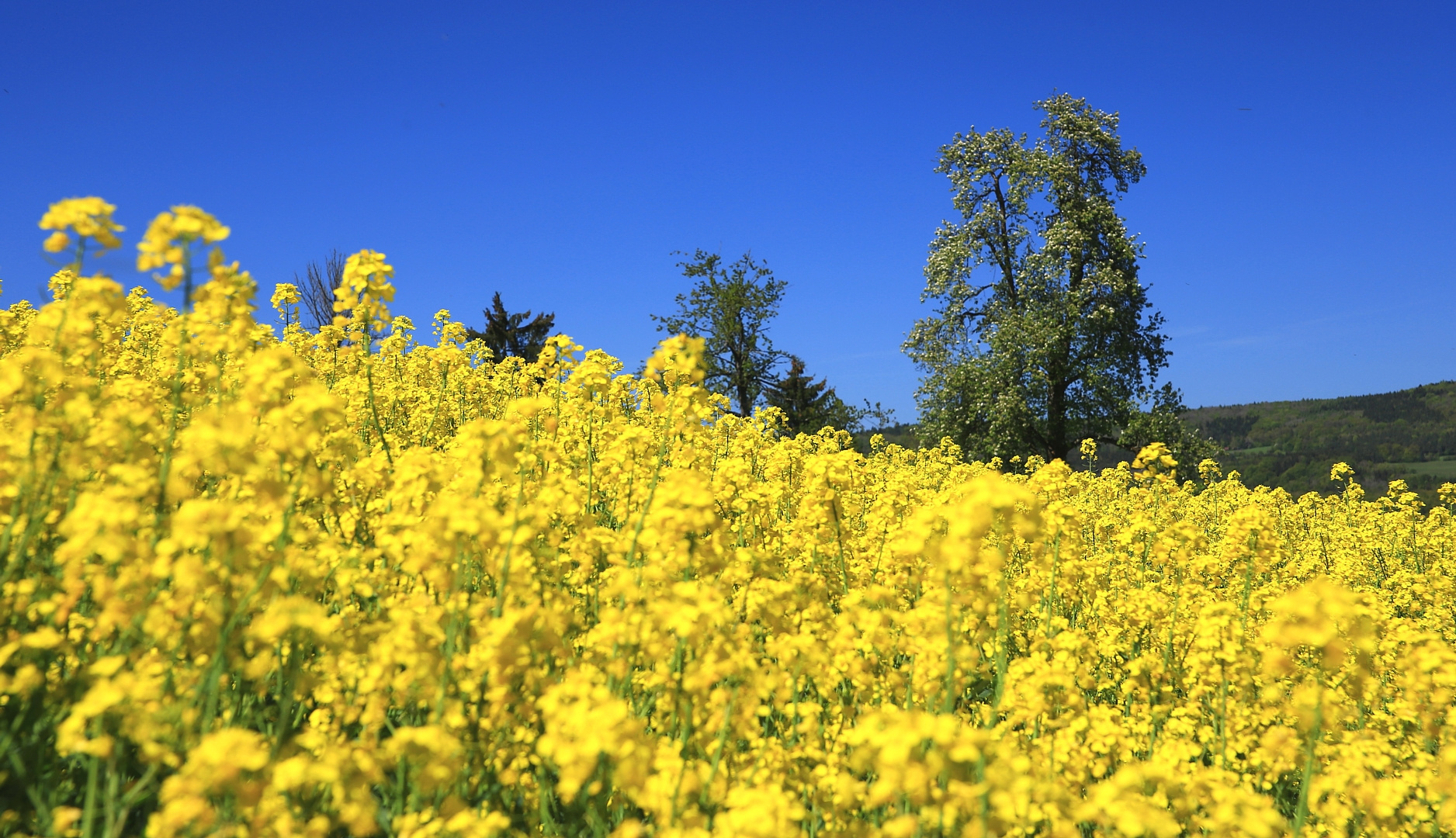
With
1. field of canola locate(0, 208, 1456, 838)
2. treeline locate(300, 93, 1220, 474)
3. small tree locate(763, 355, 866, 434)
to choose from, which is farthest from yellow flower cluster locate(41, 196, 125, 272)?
small tree locate(763, 355, 866, 434)

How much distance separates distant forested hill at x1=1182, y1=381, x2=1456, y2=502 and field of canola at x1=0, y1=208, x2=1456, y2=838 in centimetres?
3346

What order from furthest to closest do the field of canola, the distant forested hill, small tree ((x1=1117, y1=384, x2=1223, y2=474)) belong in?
1. the distant forested hill
2. small tree ((x1=1117, y1=384, x2=1223, y2=474))
3. the field of canola

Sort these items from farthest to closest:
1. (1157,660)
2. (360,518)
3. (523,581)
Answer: (1157,660) → (360,518) → (523,581)

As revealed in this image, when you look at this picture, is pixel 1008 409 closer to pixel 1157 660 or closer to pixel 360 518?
pixel 1157 660

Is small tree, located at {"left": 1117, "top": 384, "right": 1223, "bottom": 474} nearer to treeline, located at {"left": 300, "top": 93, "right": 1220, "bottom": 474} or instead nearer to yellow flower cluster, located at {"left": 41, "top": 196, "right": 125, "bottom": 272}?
treeline, located at {"left": 300, "top": 93, "right": 1220, "bottom": 474}

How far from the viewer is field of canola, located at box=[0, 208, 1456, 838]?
234 centimetres

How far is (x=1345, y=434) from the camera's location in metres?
45.7

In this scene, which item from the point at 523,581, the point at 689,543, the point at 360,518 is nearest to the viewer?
the point at 523,581

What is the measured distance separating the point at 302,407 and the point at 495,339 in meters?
42.7

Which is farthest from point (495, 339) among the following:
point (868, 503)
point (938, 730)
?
point (938, 730)

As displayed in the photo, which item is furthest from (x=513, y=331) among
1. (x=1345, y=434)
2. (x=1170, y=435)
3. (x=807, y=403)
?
(x=1345, y=434)

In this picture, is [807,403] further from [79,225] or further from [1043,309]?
[79,225]

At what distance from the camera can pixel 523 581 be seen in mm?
3113

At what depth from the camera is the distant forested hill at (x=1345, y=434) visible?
34.8 metres
